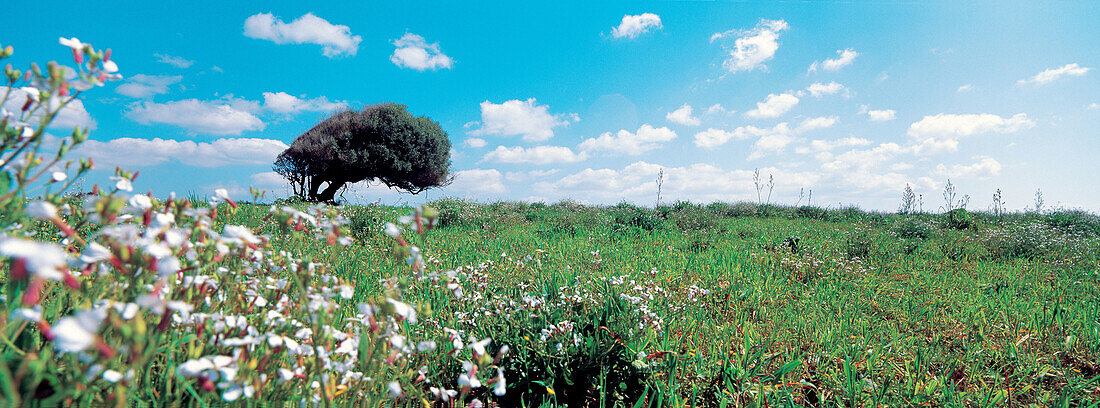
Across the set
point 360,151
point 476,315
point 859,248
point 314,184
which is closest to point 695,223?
point 859,248

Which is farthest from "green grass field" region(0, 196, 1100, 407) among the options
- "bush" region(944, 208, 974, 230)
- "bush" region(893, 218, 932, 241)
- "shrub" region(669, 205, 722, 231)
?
"bush" region(944, 208, 974, 230)

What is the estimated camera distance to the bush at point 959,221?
11.9 m

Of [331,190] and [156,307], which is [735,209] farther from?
[331,190]

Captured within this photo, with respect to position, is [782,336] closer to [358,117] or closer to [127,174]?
[127,174]

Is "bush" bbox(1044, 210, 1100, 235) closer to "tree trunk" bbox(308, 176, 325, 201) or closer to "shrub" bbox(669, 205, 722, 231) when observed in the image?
"shrub" bbox(669, 205, 722, 231)

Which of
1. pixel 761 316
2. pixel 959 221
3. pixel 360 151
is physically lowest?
pixel 761 316

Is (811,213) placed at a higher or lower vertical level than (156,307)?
higher

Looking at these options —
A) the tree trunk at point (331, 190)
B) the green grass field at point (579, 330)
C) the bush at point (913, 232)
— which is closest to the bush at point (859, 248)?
the green grass field at point (579, 330)

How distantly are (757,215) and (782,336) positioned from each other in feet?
45.3

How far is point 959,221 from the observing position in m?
12.0

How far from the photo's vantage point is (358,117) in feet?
76.5

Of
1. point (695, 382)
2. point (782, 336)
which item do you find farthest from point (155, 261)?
point (782, 336)

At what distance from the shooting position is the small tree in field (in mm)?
22406

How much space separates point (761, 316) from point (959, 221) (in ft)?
38.4
